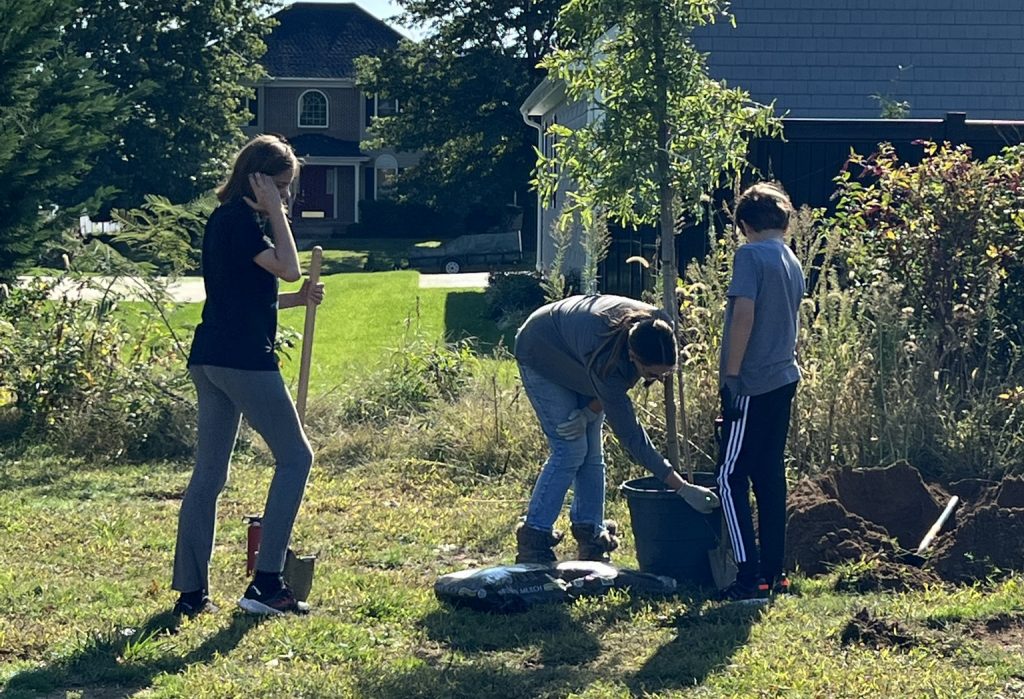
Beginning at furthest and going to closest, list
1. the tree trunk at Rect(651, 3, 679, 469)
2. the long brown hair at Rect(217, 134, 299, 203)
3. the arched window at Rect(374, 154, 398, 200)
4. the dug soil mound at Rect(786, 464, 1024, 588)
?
1. the arched window at Rect(374, 154, 398, 200)
2. the tree trunk at Rect(651, 3, 679, 469)
3. the dug soil mound at Rect(786, 464, 1024, 588)
4. the long brown hair at Rect(217, 134, 299, 203)

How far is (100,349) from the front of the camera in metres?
10.6

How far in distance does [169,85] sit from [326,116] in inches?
566

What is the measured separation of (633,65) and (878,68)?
41.5 ft

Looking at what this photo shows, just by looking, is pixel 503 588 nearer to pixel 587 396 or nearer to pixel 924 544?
pixel 587 396

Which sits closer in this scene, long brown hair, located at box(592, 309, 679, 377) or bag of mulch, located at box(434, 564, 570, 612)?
long brown hair, located at box(592, 309, 679, 377)

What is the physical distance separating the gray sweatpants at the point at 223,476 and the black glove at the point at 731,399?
180 centimetres

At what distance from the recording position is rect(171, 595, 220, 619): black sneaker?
18.9ft

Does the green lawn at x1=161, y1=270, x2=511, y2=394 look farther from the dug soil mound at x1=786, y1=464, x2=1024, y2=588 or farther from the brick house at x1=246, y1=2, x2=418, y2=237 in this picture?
the brick house at x1=246, y1=2, x2=418, y2=237

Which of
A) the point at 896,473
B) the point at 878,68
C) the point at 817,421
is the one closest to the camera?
the point at 896,473

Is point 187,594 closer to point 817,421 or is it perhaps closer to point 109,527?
point 109,527

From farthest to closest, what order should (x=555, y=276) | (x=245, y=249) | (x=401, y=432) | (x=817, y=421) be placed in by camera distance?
(x=401, y=432) → (x=555, y=276) → (x=817, y=421) → (x=245, y=249)

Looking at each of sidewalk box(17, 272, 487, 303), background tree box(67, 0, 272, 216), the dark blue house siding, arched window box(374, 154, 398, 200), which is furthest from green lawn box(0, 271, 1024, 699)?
arched window box(374, 154, 398, 200)

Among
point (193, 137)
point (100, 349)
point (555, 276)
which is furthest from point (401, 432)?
point (193, 137)

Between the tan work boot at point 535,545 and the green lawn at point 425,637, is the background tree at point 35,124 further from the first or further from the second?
the tan work boot at point 535,545
